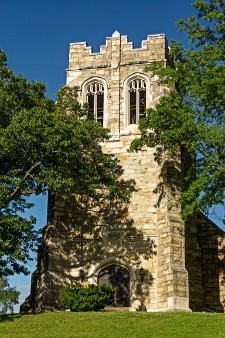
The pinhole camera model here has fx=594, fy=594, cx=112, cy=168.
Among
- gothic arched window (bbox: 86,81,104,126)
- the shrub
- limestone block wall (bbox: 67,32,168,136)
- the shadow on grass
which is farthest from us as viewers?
gothic arched window (bbox: 86,81,104,126)

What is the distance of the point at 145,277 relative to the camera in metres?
26.2

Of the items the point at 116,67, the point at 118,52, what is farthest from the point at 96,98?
the point at 118,52

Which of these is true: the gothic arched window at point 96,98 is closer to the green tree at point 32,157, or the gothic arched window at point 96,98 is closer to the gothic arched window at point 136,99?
the gothic arched window at point 136,99

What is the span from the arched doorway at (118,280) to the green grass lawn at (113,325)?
168 inches

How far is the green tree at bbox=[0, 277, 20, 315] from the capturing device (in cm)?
5006

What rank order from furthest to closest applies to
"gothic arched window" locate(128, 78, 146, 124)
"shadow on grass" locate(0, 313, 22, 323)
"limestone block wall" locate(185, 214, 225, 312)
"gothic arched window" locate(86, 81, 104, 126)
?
"gothic arched window" locate(86, 81, 104, 126)
"gothic arched window" locate(128, 78, 146, 124)
"limestone block wall" locate(185, 214, 225, 312)
"shadow on grass" locate(0, 313, 22, 323)

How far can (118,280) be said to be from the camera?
26.8 m

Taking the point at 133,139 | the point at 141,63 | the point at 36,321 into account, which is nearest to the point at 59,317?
the point at 36,321

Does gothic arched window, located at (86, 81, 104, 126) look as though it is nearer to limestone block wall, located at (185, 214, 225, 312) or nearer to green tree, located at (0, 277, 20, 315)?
limestone block wall, located at (185, 214, 225, 312)

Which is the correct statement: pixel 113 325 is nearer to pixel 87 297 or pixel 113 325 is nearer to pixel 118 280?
pixel 87 297

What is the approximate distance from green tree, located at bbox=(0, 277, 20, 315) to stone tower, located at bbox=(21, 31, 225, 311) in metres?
22.8

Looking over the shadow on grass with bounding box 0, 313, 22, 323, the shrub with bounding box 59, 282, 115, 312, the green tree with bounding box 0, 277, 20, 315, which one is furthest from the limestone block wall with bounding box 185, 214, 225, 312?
the green tree with bounding box 0, 277, 20, 315

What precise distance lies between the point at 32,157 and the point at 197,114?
7095mm

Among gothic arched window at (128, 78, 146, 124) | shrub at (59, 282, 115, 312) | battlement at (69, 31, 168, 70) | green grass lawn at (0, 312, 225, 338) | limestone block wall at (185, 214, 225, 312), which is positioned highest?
battlement at (69, 31, 168, 70)
